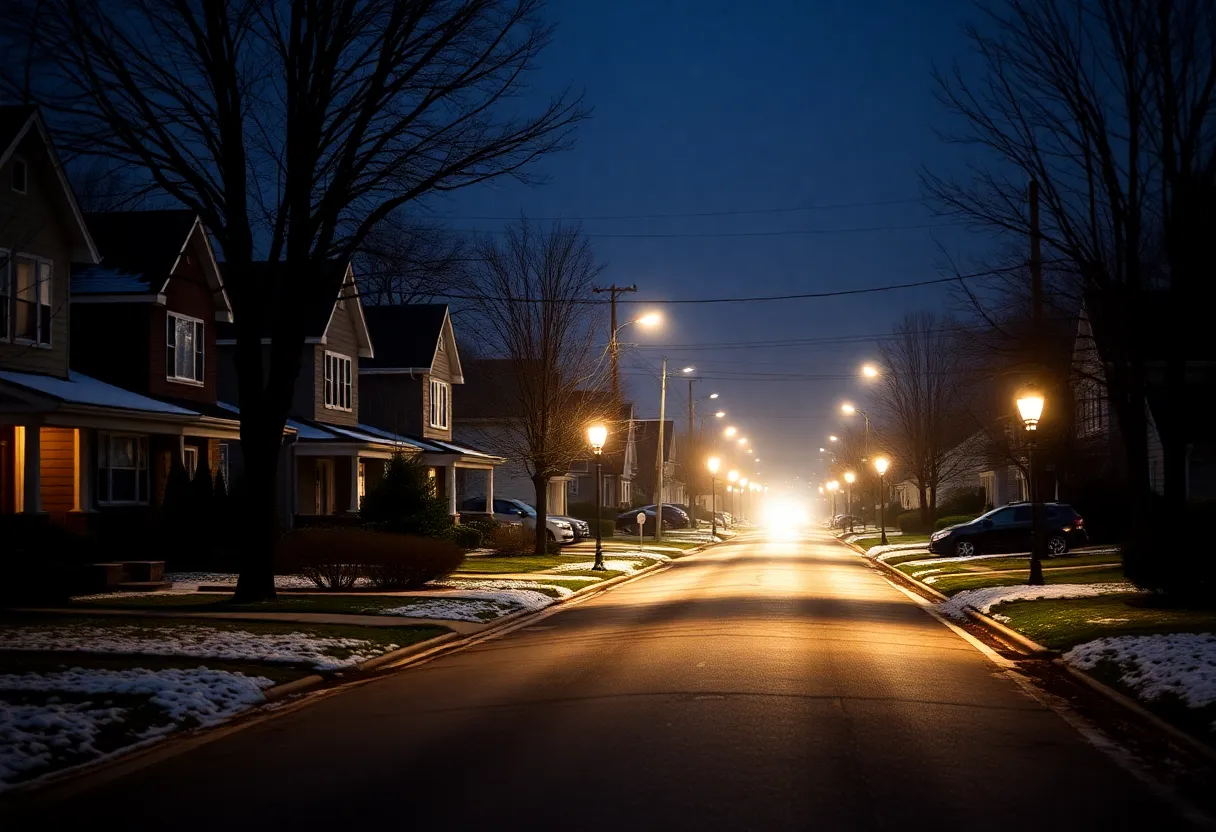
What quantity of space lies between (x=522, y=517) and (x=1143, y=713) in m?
41.0

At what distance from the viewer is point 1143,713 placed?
457 inches

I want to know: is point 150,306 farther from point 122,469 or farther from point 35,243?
point 35,243

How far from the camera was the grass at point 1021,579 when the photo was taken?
1064 inches

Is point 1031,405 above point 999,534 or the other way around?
above

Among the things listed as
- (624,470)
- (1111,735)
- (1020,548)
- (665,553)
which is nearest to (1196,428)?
(1020,548)

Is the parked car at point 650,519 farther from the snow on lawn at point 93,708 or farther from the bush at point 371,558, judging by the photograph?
the snow on lawn at point 93,708

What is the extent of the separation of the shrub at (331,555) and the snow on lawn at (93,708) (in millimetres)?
11977

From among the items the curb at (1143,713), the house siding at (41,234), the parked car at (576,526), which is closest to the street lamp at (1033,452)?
the curb at (1143,713)

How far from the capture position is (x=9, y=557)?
2152 cm

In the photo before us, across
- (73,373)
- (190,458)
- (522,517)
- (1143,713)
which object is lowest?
(1143,713)

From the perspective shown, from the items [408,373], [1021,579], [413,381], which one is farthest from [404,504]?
[413,381]

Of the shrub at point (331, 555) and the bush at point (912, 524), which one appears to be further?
the bush at point (912, 524)

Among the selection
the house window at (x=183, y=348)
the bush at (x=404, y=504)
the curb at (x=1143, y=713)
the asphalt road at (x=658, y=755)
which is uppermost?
the house window at (x=183, y=348)

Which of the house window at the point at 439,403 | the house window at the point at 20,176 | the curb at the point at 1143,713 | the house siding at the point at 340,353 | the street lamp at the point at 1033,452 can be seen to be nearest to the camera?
the curb at the point at 1143,713
